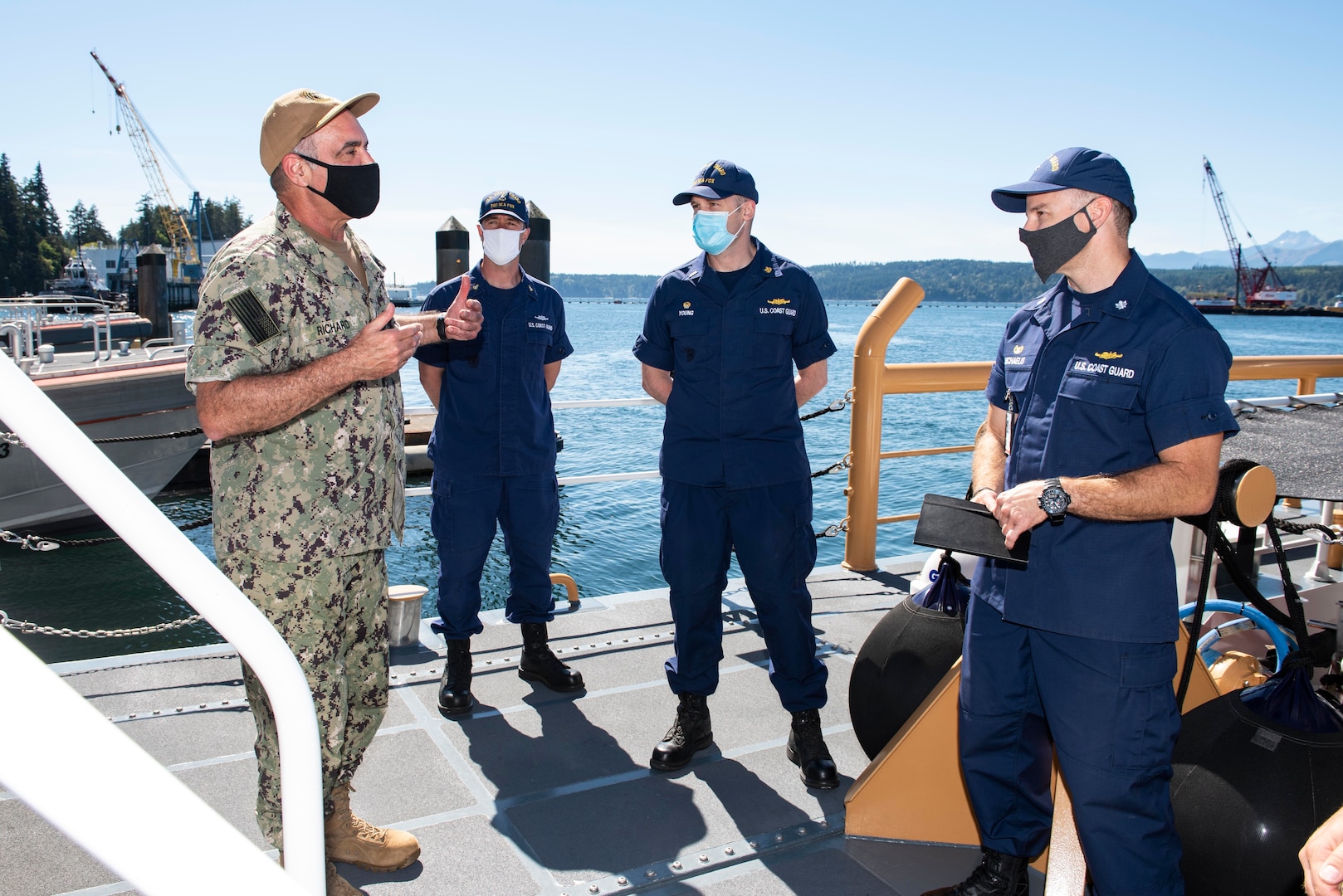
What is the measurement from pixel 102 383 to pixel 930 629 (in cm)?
1100

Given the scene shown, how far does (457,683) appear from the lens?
3242 millimetres

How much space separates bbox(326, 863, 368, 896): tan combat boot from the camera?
7.02 feet

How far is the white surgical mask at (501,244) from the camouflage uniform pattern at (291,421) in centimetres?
111

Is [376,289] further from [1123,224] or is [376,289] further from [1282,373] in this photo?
[1282,373]

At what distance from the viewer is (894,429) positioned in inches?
870

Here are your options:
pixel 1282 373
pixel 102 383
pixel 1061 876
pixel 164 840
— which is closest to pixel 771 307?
pixel 1061 876

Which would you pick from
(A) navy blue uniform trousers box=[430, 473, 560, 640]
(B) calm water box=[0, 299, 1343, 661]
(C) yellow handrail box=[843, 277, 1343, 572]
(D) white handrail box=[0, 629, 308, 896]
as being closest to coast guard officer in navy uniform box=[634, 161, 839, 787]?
(A) navy blue uniform trousers box=[430, 473, 560, 640]

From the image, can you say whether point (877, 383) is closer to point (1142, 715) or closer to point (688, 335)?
point (688, 335)

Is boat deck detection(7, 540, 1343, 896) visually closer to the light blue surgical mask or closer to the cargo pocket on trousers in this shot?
the cargo pocket on trousers

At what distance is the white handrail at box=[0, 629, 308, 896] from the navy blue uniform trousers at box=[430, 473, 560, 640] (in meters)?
2.77

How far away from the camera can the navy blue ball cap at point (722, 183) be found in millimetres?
2842

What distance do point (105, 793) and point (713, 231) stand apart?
101 inches

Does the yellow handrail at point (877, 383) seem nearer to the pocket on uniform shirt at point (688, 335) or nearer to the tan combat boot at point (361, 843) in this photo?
the pocket on uniform shirt at point (688, 335)

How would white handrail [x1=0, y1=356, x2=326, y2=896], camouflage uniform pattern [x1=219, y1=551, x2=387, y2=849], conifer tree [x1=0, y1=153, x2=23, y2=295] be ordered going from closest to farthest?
white handrail [x1=0, y1=356, x2=326, y2=896], camouflage uniform pattern [x1=219, y1=551, x2=387, y2=849], conifer tree [x1=0, y1=153, x2=23, y2=295]
